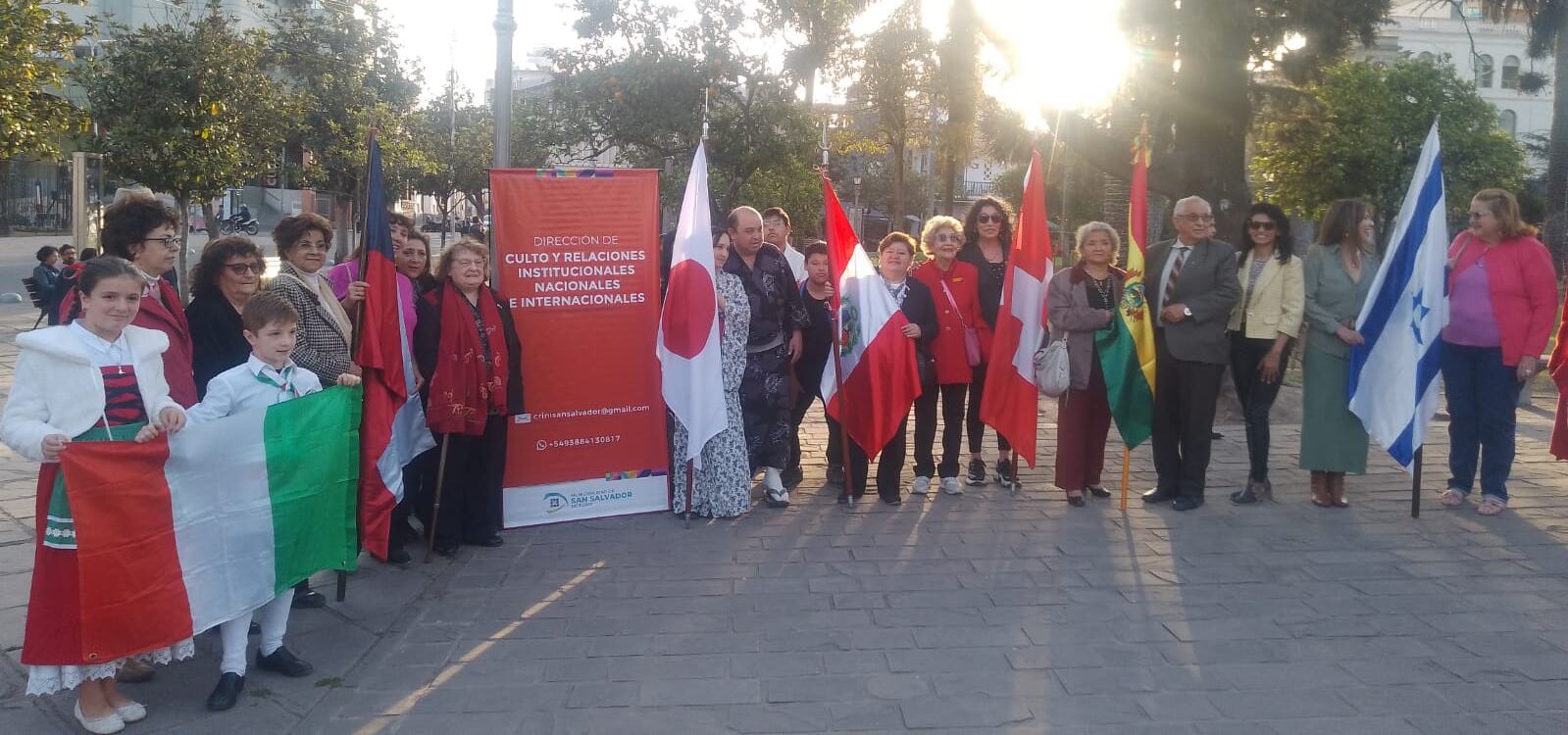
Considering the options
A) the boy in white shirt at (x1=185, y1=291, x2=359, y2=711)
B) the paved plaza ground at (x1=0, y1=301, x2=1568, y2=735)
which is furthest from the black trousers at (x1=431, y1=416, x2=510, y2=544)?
the boy in white shirt at (x1=185, y1=291, x2=359, y2=711)

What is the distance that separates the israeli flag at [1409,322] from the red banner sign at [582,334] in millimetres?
4259

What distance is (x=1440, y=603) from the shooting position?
542 centimetres

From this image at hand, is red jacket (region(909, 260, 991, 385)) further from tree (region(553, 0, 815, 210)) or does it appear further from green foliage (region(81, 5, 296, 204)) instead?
green foliage (region(81, 5, 296, 204))

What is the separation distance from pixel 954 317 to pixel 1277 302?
192 centimetres

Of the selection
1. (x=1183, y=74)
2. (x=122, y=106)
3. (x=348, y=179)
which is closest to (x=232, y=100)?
(x=122, y=106)

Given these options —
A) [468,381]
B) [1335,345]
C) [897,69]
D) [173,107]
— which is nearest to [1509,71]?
[897,69]

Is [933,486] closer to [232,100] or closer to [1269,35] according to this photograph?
[1269,35]

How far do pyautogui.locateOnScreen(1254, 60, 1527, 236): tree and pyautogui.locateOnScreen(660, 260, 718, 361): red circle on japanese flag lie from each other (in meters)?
25.8

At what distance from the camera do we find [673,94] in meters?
16.7

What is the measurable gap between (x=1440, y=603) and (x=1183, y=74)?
7.67 metres

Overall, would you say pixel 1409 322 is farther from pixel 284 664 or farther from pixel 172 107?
pixel 172 107

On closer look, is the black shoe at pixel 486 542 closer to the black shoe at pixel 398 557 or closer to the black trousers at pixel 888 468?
the black shoe at pixel 398 557

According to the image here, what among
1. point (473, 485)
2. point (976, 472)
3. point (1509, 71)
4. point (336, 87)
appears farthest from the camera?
point (1509, 71)

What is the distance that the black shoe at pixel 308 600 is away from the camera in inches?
217
